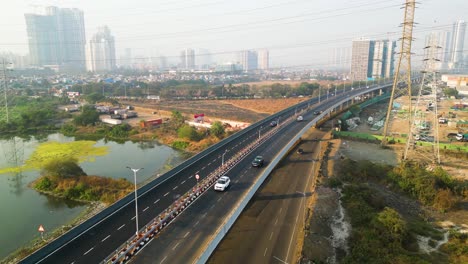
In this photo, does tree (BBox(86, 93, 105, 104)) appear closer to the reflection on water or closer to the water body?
the water body

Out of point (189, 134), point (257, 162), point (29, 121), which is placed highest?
point (257, 162)

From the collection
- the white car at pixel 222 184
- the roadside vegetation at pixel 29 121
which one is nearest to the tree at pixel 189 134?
the white car at pixel 222 184

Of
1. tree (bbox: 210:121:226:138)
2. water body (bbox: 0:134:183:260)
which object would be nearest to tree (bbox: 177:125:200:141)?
tree (bbox: 210:121:226:138)

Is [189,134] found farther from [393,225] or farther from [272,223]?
[393,225]

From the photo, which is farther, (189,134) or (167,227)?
(189,134)

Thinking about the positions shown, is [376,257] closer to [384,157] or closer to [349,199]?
[349,199]

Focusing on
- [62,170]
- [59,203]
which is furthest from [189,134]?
[59,203]

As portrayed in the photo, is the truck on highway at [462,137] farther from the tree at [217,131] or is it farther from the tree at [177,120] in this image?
the tree at [177,120]
